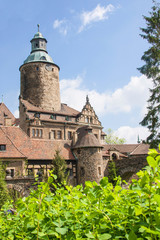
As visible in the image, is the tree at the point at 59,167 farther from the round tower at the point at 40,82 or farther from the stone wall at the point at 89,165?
the round tower at the point at 40,82

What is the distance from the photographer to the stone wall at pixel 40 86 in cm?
3894

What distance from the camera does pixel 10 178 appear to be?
19.1 metres

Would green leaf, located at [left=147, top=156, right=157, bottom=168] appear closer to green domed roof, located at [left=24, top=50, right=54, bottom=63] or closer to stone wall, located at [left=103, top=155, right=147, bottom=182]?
stone wall, located at [left=103, top=155, right=147, bottom=182]

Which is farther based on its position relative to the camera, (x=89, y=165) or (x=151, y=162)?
(x=89, y=165)

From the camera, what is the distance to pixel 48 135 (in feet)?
113

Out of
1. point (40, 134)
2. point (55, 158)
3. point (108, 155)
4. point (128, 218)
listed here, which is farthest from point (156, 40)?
point (128, 218)

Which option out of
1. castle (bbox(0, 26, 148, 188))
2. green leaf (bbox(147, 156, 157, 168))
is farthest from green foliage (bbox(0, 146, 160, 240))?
castle (bbox(0, 26, 148, 188))

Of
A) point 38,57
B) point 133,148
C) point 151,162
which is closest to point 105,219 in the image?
point 151,162

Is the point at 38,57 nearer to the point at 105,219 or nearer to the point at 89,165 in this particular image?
the point at 89,165

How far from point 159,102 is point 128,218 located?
64.3 feet

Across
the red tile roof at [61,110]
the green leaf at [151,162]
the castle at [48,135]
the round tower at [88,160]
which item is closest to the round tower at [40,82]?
the castle at [48,135]

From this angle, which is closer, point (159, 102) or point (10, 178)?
point (10, 178)

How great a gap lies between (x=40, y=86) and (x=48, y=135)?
30.4ft

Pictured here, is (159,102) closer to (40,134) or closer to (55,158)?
(55,158)
